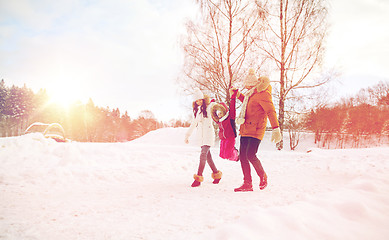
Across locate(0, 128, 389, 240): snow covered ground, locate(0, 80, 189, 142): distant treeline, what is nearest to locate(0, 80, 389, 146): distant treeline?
locate(0, 80, 189, 142): distant treeline

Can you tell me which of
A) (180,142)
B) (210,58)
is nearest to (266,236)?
(210,58)

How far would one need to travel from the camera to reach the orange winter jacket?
372 cm

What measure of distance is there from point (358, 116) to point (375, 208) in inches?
917

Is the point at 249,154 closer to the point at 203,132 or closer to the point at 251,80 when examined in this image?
the point at 203,132

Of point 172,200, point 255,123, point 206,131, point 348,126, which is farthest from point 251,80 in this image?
point 348,126

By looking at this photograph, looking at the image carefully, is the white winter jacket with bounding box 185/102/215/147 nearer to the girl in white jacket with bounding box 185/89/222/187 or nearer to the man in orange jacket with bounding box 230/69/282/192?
the girl in white jacket with bounding box 185/89/222/187

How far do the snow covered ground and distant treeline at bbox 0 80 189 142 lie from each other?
88.2ft

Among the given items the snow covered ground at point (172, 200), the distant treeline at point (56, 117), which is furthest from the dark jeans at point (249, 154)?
the distant treeline at point (56, 117)

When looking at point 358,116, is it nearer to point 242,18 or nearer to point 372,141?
point 372,141

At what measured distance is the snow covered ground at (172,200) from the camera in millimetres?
2027

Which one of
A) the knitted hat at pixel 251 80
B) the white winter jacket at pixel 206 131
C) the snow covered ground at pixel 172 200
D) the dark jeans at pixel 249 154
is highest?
the knitted hat at pixel 251 80

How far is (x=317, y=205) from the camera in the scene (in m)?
2.49

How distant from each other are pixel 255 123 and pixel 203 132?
1.11m

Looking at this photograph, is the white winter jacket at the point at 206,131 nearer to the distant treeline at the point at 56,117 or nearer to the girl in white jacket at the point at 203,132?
the girl in white jacket at the point at 203,132
